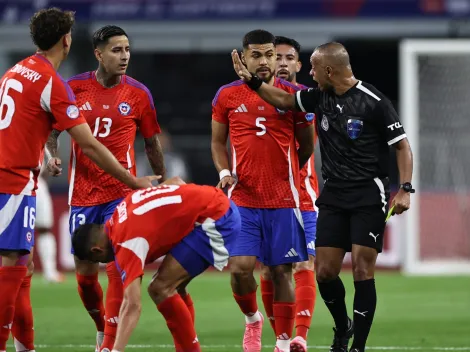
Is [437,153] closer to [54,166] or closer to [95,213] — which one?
[95,213]

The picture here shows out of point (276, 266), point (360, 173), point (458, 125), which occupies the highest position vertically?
point (458, 125)

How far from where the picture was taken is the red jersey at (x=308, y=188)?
9.32 meters

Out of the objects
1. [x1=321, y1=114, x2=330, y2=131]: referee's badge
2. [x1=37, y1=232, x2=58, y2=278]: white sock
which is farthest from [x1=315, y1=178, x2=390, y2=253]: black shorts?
[x1=37, y1=232, x2=58, y2=278]: white sock

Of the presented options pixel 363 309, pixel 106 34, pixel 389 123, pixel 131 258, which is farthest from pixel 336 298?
pixel 106 34

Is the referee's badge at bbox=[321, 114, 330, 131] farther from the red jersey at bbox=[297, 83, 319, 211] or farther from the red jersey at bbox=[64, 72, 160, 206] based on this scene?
the red jersey at bbox=[64, 72, 160, 206]

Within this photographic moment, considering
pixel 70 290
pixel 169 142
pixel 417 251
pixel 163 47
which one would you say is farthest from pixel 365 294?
pixel 163 47

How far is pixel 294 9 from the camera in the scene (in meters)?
19.5

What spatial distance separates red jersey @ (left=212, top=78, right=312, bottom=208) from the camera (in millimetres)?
8430

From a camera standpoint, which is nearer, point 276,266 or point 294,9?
point 276,266

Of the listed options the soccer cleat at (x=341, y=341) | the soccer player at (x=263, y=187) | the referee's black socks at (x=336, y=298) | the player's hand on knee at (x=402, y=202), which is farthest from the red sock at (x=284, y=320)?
the player's hand on knee at (x=402, y=202)

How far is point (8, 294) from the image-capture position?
724 centimetres

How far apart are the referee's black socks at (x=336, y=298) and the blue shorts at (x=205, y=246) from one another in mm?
1402

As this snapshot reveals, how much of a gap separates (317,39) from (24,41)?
5.36 metres

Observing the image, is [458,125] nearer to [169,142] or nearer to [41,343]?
[169,142]
